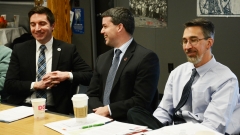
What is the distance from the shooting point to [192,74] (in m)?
2.56

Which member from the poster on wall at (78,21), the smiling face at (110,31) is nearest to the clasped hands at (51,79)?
the smiling face at (110,31)

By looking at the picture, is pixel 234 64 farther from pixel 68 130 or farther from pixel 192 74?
pixel 68 130

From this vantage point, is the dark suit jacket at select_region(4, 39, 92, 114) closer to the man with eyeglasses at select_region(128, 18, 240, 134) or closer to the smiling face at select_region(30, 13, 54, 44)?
the smiling face at select_region(30, 13, 54, 44)

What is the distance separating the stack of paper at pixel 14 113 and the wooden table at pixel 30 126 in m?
0.05

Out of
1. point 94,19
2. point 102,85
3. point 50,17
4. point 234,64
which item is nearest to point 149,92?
point 102,85

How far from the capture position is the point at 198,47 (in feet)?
8.25

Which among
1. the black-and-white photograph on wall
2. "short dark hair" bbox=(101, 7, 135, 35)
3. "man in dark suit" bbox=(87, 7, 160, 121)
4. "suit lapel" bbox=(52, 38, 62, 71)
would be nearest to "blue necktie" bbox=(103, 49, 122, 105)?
"man in dark suit" bbox=(87, 7, 160, 121)

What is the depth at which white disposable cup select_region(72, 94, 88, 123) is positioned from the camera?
7.09 ft

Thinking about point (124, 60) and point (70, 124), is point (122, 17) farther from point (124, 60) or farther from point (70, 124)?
point (70, 124)

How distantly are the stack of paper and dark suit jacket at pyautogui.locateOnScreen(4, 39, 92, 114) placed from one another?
0.62m

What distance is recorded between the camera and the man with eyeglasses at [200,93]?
2.35 m

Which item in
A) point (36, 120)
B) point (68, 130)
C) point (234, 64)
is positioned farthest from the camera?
point (234, 64)

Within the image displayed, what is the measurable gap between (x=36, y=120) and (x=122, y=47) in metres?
0.96

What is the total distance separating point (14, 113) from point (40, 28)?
101 centimetres
